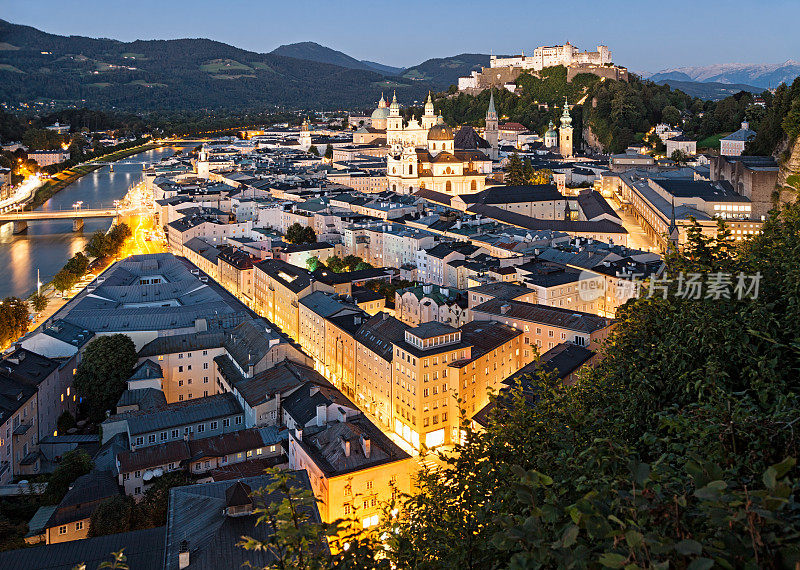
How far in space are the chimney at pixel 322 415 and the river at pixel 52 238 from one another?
15.8m

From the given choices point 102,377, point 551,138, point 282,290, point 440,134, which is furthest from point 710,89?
point 102,377

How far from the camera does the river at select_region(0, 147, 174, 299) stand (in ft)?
78.9

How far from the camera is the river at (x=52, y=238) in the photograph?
24.0m

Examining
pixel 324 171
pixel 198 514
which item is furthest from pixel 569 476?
pixel 324 171

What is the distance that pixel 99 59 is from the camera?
13175 cm

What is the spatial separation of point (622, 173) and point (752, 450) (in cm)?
3188

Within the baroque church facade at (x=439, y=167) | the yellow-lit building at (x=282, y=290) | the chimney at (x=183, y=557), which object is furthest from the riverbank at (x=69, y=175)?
the chimney at (x=183, y=557)

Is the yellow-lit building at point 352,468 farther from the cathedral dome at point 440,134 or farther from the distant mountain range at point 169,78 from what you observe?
the distant mountain range at point 169,78

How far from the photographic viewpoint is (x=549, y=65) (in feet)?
162

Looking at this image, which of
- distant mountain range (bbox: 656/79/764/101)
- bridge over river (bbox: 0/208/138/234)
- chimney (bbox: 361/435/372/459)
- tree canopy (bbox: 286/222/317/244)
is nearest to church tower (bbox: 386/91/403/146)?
bridge over river (bbox: 0/208/138/234)

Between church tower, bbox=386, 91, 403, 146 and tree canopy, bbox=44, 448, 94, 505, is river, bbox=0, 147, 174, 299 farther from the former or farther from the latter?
church tower, bbox=386, 91, 403, 146

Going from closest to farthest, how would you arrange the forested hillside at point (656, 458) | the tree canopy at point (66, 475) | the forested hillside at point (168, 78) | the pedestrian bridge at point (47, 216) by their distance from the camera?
the forested hillside at point (656, 458) < the tree canopy at point (66, 475) < the pedestrian bridge at point (47, 216) < the forested hillside at point (168, 78)

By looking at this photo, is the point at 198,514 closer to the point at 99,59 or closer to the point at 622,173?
the point at 622,173

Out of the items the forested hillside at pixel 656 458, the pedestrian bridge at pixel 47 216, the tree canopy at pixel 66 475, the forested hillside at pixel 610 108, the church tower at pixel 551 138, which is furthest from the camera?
the church tower at pixel 551 138
